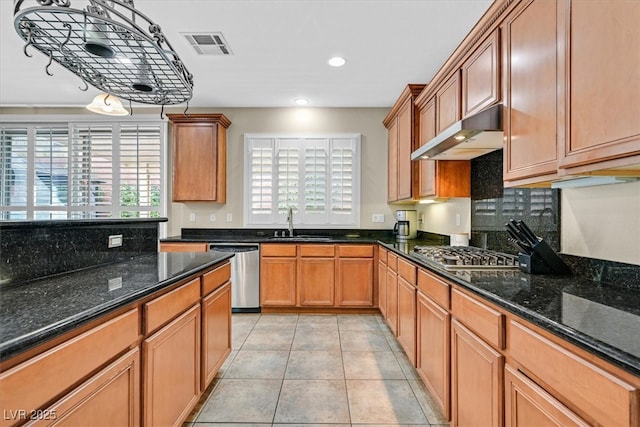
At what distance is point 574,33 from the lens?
127cm

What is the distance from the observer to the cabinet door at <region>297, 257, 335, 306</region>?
12.5 ft

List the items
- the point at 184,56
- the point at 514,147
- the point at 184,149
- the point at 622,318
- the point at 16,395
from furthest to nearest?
A: the point at 184,149 < the point at 184,56 < the point at 514,147 < the point at 622,318 < the point at 16,395

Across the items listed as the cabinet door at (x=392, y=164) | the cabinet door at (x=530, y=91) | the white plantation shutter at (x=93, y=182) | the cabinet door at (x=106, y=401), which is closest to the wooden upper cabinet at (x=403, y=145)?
the cabinet door at (x=392, y=164)

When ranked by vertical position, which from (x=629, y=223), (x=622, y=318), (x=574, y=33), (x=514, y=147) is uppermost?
(x=574, y=33)

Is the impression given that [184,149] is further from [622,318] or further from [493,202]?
[622,318]

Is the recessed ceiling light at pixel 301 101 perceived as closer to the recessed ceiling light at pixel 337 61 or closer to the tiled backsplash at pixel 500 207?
the recessed ceiling light at pixel 337 61

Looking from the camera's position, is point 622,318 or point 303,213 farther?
point 303,213

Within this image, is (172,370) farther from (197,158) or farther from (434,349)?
(197,158)

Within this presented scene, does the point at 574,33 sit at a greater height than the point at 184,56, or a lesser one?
lesser

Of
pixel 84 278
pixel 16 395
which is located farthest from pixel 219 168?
pixel 16 395

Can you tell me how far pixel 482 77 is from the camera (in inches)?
78.5

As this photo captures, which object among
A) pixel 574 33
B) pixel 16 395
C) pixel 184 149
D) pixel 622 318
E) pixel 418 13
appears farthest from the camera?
pixel 184 149

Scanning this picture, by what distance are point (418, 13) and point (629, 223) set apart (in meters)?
1.94

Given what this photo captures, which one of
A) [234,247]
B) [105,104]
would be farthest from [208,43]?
[234,247]
